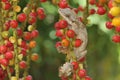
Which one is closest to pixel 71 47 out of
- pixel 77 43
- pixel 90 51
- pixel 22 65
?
pixel 77 43

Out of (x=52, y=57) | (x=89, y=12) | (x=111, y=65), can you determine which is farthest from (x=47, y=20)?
(x=89, y=12)

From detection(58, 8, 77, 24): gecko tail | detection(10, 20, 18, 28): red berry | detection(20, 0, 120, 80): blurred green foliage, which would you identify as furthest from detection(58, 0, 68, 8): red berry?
detection(20, 0, 120, 80): blurred green foliage

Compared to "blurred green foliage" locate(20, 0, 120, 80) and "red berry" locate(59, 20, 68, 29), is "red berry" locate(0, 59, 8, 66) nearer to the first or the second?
"red berry" locate(59, 20, 68, 29)

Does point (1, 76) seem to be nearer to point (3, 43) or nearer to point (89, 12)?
point (3, 43)

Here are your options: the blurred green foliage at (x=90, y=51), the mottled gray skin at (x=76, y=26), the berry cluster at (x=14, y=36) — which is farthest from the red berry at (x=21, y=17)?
the blurred green foliage at (x=90, y=51)

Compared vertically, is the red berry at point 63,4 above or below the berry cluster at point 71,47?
above

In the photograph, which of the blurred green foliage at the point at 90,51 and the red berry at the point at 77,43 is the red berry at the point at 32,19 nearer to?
the red berry at the point at 77,43
